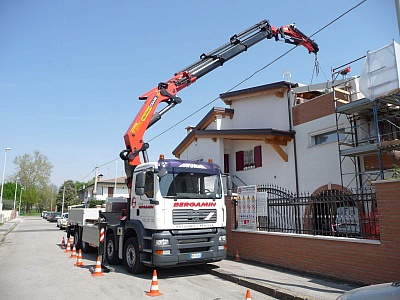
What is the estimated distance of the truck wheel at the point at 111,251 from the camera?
10.6m

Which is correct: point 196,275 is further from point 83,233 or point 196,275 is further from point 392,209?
point 83,233

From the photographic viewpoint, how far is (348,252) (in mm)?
7301

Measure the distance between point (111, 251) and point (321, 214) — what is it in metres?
6.75

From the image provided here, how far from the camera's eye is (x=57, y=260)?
11789mm

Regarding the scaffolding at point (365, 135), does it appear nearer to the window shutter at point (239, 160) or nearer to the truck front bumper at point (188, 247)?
the truck front bumper at point (188, 247)

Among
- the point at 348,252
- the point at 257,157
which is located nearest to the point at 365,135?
the point at 257,157

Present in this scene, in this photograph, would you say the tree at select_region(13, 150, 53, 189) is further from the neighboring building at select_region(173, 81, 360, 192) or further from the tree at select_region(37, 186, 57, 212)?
the neighboring building at select_region(173, 81, 360, 192)

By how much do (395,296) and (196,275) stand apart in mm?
6365

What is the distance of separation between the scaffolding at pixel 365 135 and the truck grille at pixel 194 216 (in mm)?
5359

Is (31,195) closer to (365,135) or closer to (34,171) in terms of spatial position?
(34,171)

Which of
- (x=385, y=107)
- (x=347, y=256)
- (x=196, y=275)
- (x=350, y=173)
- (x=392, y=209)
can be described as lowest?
(x=196, y=275)

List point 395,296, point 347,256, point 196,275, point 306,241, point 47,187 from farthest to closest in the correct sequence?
1. point 47,187
2. point 196,275
3. point 306,241
4. point 347,256
5. point 395,296

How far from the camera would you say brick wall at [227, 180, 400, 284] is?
6477mm

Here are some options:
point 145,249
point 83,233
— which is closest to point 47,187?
point 83,233
